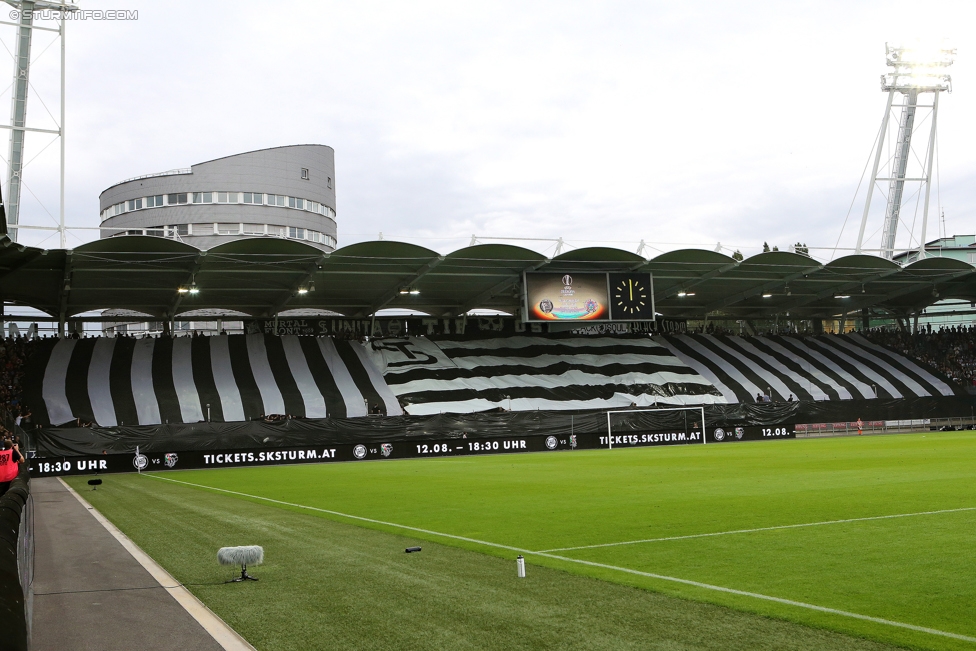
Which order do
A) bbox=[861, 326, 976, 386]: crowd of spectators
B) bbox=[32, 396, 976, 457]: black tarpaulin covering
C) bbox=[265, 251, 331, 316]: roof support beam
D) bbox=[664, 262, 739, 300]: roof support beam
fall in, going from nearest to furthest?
bbox=[32, 396, 976, 457]: black tarpaulin covering, bbox=[265, 251, 331, 316]: roof support beam, bbox=[664, 262, 739, 300]: roof support beam, bbox=[861, 326, 976, 386]: crowd of spectators

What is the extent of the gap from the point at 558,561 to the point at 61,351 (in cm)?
4261

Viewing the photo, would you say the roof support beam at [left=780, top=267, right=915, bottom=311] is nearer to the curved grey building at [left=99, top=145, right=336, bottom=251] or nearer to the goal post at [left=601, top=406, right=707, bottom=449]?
the goal post at [left=601, top=406, right=707, bottom=449]

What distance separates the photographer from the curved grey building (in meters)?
78.5

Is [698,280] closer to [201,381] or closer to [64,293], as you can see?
[201,381]

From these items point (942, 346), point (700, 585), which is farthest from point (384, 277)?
point (942, 346)

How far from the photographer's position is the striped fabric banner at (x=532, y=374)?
159 ft

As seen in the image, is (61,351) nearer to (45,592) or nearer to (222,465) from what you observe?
(222,465)

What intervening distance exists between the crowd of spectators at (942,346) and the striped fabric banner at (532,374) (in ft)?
61.6

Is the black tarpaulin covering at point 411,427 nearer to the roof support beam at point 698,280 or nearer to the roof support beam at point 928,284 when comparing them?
the roof support beam at point 698,280

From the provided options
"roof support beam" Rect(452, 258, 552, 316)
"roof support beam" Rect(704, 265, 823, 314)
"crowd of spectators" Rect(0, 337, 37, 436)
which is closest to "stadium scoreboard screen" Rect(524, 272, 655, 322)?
"roof support beam" Rect(452, 258, 552, 316)

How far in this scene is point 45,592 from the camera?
8914 mm

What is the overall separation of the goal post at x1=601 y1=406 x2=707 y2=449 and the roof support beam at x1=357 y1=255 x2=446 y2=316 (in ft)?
37.2

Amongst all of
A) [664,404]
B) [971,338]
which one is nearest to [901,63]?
[971,338]

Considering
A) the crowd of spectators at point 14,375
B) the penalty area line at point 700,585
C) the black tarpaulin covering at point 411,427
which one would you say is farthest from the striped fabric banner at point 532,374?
the penalty area line at point 700,585
